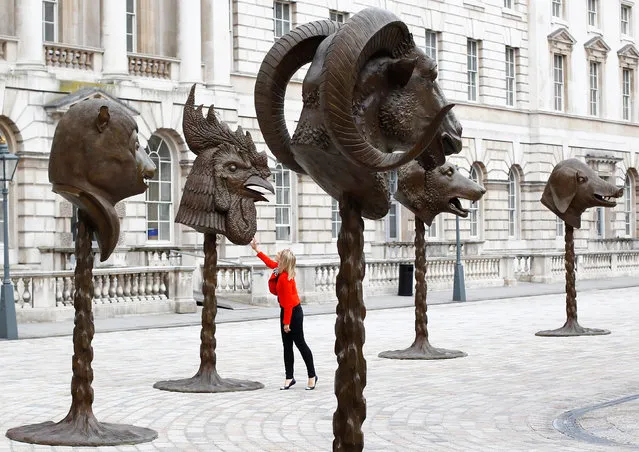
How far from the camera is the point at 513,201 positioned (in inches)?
1827

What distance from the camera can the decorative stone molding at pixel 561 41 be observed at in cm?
4731

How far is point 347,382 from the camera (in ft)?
20.3

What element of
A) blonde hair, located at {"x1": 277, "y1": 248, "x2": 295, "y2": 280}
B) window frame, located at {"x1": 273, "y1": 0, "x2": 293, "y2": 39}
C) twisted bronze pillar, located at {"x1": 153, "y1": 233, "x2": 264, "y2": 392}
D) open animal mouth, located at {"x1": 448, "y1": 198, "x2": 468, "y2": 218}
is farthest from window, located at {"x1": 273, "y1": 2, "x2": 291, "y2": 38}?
twisted bronze pillar, located at {"x1": 153, "y1": 233, "x2": 264, "y2": 392}

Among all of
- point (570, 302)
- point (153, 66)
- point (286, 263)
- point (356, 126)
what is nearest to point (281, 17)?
point (153, 66)

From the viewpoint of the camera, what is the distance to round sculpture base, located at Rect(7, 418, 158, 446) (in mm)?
9547

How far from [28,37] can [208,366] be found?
54.4 ft

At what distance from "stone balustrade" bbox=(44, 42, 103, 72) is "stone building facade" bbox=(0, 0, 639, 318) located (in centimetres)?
3

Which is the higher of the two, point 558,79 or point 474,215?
point 558,79

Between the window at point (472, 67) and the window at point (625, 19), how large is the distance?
11304 mm

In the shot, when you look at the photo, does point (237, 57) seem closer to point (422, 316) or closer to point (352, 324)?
point (422, 316)

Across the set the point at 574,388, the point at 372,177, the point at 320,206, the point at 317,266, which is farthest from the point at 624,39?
the point at 372,177

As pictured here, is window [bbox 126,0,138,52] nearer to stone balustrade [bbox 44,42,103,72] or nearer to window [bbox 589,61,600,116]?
stone balustrade [bbox 44,42,103,72]

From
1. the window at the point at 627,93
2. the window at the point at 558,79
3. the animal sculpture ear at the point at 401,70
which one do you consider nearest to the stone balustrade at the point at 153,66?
the window at the point at 558,79

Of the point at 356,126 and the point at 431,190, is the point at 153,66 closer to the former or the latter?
the point at 431,190
